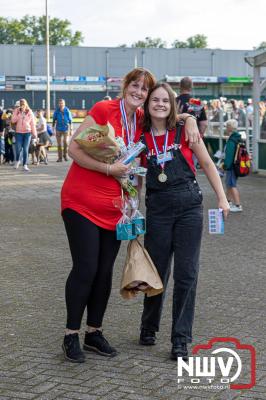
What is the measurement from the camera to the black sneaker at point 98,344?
216 inches

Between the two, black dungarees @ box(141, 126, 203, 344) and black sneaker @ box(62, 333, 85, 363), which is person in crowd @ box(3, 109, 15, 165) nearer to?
black dungarees @ box(141, 126, 203, 344)

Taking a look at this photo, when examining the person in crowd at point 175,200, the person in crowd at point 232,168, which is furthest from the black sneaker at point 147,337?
the person in crowd at point 232,168

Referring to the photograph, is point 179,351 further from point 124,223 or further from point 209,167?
point 209,167

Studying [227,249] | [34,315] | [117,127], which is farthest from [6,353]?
[227,249]

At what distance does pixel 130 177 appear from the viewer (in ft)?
17.9

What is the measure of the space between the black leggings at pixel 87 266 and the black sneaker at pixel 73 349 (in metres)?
0.07

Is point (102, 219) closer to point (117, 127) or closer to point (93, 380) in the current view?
point (117, 127)

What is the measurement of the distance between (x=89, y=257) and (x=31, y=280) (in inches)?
106

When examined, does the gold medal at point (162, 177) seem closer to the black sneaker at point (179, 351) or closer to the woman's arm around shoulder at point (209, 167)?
the woman's arm around shoulder at point (209, 167)

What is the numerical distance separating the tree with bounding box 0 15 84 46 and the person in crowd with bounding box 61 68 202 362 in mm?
132494

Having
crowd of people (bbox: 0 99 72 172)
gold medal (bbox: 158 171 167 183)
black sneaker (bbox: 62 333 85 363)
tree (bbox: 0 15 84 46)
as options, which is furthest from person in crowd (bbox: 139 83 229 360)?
tree (bbox: 0 15 84 46)

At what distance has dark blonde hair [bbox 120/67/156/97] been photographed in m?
5.42

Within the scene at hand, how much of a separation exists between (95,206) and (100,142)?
404mm

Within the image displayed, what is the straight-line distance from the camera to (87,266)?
535 centimetres
